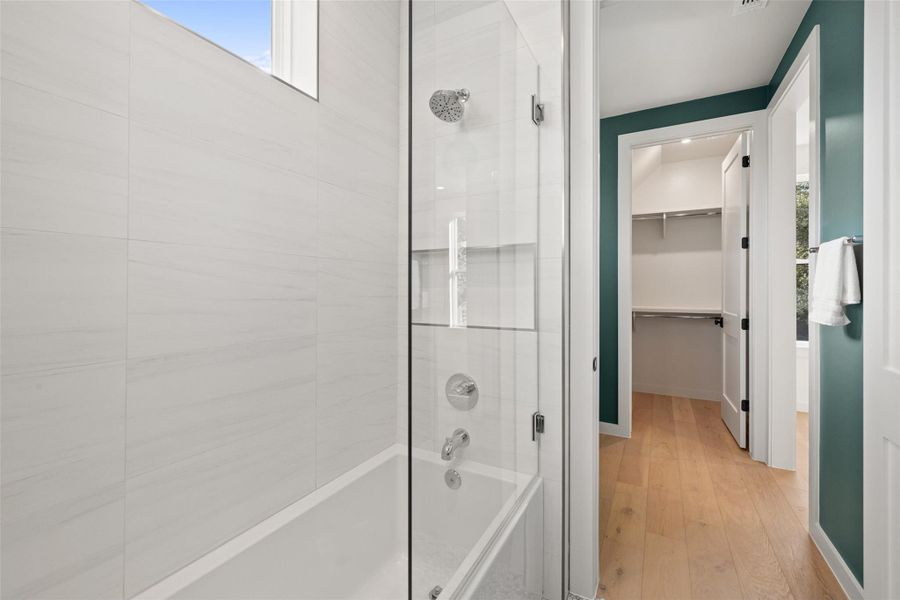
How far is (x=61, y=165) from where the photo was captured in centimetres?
88

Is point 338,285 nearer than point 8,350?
No

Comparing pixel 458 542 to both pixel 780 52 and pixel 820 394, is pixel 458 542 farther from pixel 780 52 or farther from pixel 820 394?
pixel 780 52

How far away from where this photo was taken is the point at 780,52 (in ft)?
7.82

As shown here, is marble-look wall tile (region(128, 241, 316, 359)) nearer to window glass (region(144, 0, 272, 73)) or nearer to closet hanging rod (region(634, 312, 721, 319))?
window glass (region(144, 0, 272, 73))

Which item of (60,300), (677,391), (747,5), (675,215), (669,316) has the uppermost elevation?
(747,5)

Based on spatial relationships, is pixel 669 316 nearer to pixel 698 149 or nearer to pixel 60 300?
pixel 698 149

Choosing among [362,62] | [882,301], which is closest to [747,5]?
[882,301]

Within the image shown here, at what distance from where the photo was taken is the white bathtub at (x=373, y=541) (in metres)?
0.83

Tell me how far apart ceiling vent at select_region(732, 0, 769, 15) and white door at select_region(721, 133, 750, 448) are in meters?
0.97

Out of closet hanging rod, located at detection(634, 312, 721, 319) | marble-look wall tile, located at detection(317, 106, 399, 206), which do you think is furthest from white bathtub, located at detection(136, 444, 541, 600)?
closet hanging rod, located at detection(634, 312, 721, 319)

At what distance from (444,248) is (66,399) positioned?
0.89 meters

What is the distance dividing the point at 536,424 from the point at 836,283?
121cm

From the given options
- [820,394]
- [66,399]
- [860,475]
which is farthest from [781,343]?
[66,399]

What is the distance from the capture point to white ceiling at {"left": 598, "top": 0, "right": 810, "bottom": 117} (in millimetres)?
2068
